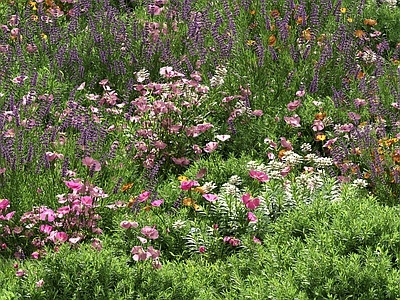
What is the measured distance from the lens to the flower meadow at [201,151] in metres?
2.89

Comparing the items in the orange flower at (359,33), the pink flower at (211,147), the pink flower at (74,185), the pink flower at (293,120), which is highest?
the orange flower at (359,33)

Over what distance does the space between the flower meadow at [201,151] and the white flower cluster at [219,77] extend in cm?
2

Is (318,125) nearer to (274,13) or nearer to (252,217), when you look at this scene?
(252,217)

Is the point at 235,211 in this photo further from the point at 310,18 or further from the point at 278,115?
the point at 310,18

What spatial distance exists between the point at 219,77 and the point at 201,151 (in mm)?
634

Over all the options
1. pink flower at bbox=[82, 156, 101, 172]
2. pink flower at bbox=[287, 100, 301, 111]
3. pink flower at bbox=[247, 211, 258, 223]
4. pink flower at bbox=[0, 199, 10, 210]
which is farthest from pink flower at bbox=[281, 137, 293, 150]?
pink flower at bbox=[0, 199, 10, 210]

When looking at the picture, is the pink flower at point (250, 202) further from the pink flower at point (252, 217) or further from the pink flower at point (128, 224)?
the pink flower at point (128, 224)

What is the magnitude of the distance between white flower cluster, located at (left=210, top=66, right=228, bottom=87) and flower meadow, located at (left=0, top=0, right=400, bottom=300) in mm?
21

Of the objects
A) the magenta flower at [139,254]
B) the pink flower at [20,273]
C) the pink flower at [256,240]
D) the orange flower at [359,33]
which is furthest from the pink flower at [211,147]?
the orange flower at [359,33]

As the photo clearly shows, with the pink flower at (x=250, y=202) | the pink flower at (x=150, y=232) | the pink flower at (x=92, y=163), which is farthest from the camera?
the pink flower at (x=92, y=163)

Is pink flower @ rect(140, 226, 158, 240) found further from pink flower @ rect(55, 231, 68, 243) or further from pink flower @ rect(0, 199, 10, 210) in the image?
pink flower @ rect(0, 199, 10, 210)

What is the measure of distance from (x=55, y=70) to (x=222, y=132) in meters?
1.42

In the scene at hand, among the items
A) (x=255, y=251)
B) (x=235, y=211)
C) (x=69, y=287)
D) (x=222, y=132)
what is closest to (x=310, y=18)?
(x=222, y=132)

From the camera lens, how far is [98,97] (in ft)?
15.9
